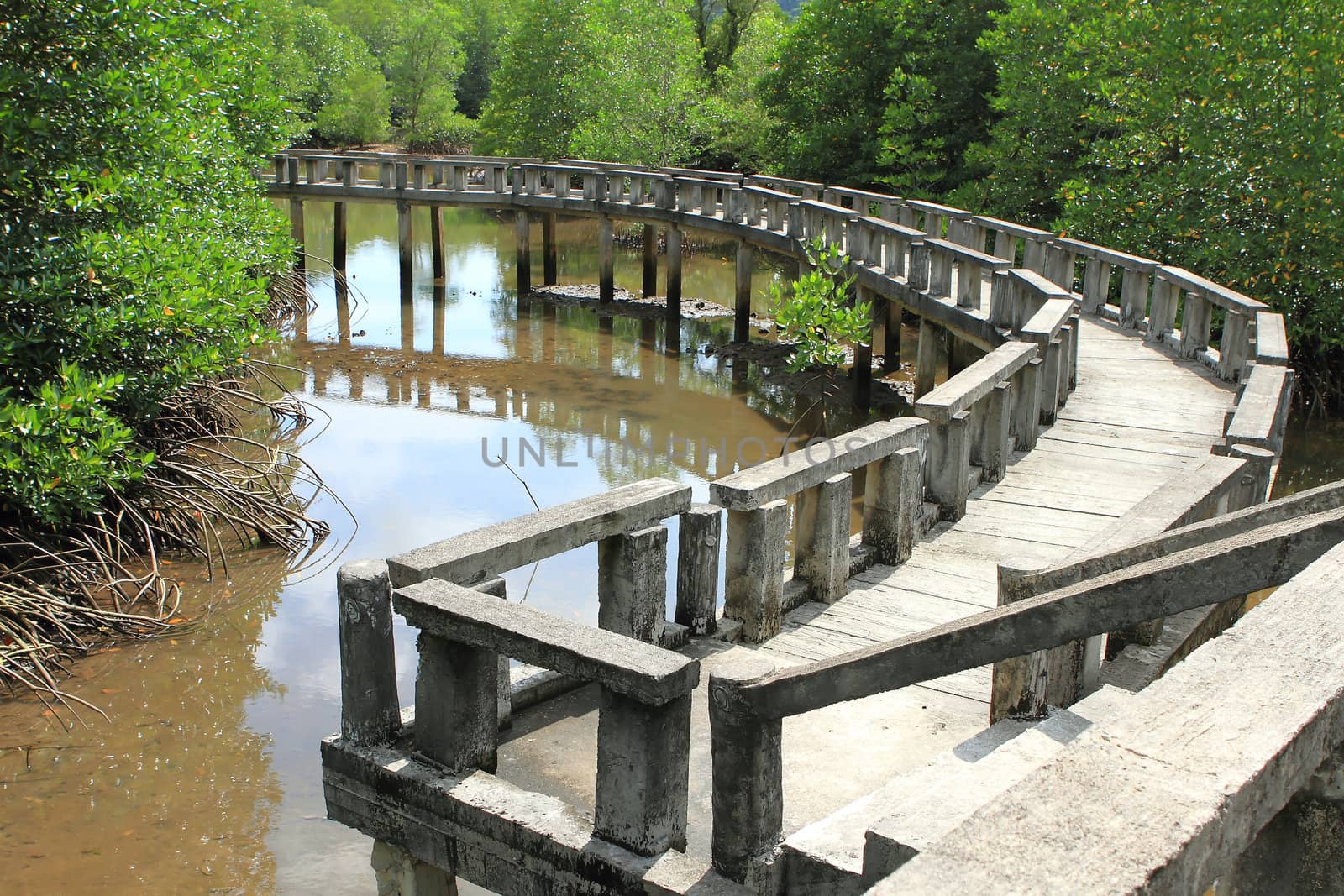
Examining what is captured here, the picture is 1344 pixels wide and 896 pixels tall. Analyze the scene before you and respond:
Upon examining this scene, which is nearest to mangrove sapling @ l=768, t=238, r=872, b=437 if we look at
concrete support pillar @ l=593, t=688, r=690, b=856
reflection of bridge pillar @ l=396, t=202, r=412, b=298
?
concrete support pillar @ l=593, t=688, r=690, b=856

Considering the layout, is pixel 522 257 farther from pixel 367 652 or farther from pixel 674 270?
pixel 367 652

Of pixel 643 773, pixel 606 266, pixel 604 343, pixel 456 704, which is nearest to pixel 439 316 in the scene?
pixel 606 266

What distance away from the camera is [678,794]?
3510mm

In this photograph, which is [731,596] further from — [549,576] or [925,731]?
[549,576]

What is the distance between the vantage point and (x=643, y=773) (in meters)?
3.43

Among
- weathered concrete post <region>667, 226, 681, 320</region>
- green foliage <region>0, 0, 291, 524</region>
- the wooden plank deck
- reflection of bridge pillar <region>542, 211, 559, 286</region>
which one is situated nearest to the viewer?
the wooden plank deck

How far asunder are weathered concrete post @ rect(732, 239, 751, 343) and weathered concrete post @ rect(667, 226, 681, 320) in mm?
1641

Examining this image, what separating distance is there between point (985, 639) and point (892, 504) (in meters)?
3.64

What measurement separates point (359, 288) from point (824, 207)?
11572 millimetres

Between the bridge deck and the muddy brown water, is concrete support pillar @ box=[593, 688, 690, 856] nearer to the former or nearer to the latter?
the bridge deck

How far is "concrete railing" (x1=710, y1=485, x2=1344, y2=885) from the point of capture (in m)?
2.39

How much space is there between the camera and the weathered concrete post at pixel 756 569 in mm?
5117

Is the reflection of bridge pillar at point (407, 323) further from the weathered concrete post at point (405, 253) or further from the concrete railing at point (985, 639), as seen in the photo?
the concrete railing at point (985, 639)

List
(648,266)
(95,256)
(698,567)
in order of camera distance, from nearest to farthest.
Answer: (698,567) → (95,256) → (648,266)
